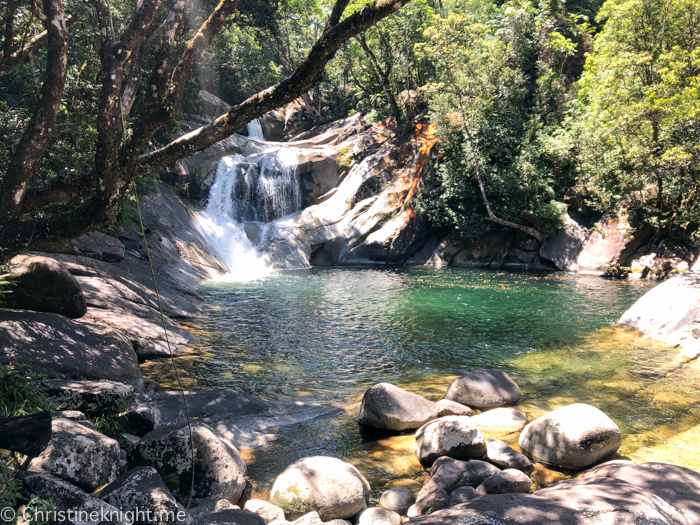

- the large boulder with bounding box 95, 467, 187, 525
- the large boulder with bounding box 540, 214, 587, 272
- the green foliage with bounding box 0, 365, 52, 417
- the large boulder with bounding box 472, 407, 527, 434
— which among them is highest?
the large boulder with bounding box 540, 214, 587, 272

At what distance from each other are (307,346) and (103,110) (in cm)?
671

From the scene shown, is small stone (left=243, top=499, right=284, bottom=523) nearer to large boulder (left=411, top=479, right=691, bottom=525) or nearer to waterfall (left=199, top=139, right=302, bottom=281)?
large boulder (left=411, top=479, right=691, bottom=525)

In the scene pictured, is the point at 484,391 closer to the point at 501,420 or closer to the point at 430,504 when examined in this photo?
the point at 501,420

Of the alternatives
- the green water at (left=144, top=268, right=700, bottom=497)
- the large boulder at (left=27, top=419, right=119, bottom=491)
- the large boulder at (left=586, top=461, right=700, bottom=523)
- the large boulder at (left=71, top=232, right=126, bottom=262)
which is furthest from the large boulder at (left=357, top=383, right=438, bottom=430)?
the large boulder at (left=71, top=232, right=126, bottom=262)

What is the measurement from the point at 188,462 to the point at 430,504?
2.36 meters

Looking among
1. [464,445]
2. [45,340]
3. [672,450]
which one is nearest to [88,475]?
[45,340]

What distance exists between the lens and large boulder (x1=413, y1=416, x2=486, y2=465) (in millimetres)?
5371

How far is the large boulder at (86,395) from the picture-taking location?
4.65 m

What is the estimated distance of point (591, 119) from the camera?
796 inches

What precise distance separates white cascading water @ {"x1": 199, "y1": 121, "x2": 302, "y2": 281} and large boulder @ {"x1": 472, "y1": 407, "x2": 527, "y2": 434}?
54.9 feet

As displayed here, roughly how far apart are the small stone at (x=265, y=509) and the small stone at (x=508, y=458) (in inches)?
103

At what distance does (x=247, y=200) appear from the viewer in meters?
26.0

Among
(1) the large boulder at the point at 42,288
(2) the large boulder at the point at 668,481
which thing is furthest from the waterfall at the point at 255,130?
(2) the large boulder at the point at 668,481

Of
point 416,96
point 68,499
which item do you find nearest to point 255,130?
point 416,96
